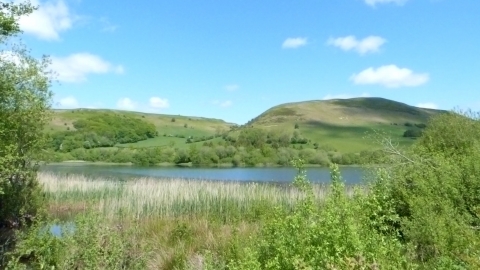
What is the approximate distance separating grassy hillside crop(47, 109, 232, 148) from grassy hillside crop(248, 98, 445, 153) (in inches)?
602

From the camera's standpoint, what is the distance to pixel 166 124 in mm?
126188

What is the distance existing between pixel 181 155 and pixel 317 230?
70.7 m

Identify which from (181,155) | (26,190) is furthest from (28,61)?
(181,155)

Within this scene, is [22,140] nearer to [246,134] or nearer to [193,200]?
[193,200]

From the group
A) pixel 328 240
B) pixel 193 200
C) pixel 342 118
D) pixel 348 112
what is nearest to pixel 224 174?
pixel 193 200

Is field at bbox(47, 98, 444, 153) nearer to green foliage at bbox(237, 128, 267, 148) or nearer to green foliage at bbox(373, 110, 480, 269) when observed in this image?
green foliage at bbox(237, 128, 267, 148)

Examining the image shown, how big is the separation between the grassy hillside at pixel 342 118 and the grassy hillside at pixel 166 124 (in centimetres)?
1529

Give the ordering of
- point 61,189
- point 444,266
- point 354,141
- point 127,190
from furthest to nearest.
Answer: point 354,141, point 61,189, point 127,190, point 444,266

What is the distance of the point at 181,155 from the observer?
73.9 meters

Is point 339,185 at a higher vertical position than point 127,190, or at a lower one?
higher

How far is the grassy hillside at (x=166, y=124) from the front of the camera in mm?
95688

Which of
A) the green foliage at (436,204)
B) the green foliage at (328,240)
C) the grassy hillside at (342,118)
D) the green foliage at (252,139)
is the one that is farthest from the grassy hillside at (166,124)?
the green foliage at (328,240)

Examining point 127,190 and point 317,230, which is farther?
point 127,190

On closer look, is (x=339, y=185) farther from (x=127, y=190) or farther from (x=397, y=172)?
(x=127, y=190)
